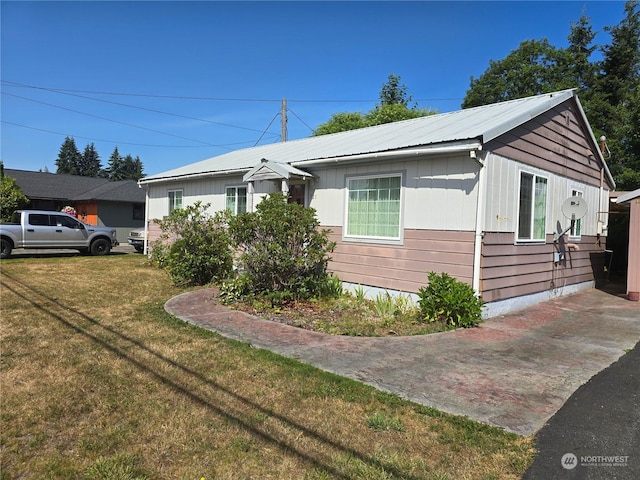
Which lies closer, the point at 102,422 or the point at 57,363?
the point at 102,422

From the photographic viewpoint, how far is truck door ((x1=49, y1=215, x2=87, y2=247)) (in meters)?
15.7

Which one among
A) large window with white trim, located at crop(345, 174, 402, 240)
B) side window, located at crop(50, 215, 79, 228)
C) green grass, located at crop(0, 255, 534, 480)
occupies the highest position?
large window with white trim, located at crop(345, 174, 402, 240)

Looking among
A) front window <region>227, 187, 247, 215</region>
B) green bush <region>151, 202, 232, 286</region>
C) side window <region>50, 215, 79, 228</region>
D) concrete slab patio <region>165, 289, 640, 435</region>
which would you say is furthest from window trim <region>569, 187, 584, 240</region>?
side window <region>50, 215, 79, 228</region>

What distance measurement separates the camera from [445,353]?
5145mm

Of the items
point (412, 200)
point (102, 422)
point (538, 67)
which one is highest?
point (538, 67)

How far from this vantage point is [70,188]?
95.2ft

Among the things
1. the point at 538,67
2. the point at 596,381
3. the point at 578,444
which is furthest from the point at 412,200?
the point at 538,67

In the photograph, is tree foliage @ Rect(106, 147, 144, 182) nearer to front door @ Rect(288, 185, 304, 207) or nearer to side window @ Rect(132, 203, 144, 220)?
side window @ Rect(132, 203, 144, 220)

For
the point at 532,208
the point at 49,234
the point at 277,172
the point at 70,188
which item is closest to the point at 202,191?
the point at 277,172

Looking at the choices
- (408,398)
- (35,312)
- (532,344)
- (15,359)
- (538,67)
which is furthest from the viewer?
(538,67)

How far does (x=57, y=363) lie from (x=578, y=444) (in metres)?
4.90

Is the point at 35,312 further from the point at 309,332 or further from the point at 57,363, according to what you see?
the point at 309,332

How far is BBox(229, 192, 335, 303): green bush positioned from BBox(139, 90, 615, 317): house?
3.85 feet

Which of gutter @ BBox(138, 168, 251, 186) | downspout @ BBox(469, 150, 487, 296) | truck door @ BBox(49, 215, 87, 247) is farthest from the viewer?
truck door @ BBox(49, 215, 87, 247)
